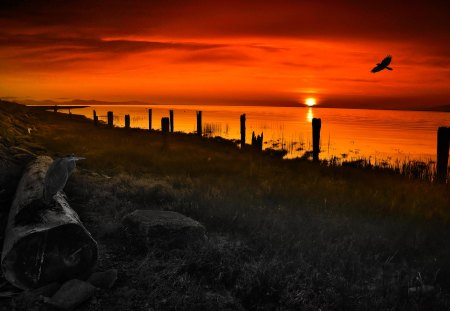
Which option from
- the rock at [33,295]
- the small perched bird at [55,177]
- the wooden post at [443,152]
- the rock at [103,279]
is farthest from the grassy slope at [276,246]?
the wooden post at [443,152]

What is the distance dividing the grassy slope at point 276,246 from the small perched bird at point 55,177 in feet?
4.09

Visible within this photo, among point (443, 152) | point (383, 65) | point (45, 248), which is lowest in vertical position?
point (45, 248)

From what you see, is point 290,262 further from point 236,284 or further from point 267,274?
point 236,284

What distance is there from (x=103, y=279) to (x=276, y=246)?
287 cm

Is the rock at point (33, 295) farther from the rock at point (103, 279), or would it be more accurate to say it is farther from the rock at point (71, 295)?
the rock at point (103, 279)

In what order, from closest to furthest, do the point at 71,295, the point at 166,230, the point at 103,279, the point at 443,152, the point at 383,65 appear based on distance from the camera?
the point at 71,295 → the point at 103,279 → the point at 166,230 → the point at 383,65 → the point at 443,152

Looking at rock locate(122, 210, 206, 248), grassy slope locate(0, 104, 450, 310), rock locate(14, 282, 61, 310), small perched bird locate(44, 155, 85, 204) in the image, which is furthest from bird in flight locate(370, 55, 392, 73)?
rock locate(14, 282, 61, 310)

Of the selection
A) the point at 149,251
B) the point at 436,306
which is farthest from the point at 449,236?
the point at 149,251

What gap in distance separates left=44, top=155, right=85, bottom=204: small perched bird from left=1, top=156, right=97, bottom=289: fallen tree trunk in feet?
0.77

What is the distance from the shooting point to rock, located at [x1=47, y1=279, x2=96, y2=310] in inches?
165

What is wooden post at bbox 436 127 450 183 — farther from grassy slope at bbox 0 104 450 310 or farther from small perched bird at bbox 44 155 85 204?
small perched bird at bbox 44 155 85 204

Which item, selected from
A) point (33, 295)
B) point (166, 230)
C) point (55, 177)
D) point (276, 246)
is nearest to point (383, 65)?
point (276, 246)

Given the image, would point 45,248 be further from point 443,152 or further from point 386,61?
point 443,152

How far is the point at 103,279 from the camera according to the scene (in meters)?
4.79
